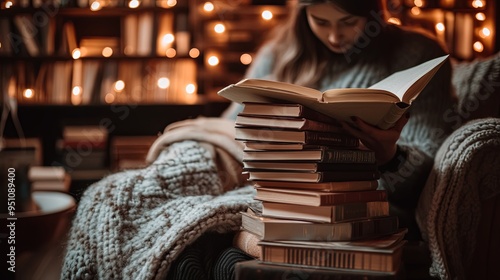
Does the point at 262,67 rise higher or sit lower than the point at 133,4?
lower

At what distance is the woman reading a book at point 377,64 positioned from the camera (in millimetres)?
1348

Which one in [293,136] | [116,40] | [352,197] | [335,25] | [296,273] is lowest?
[296,273]

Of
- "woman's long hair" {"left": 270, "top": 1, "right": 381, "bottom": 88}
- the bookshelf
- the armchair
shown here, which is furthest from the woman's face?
the bookshelf

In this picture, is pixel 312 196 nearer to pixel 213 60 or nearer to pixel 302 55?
pixel 302 55

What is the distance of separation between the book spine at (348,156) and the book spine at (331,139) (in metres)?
0.03

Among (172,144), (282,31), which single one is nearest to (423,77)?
(172,144)

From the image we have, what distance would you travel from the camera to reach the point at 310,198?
96cm

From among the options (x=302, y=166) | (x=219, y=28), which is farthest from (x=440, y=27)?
(x=302, y=166)

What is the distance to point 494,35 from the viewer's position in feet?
8.14

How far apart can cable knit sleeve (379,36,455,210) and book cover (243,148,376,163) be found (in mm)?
297

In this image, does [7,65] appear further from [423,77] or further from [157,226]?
[423,77]

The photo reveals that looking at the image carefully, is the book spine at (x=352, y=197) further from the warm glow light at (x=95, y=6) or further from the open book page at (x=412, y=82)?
the warm glow light at (x=95, y=6)

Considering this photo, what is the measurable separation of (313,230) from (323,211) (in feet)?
0.12

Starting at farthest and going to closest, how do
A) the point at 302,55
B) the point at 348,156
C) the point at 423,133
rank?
the point at 302,55 → the point at 423,133 → the point at 348,156
